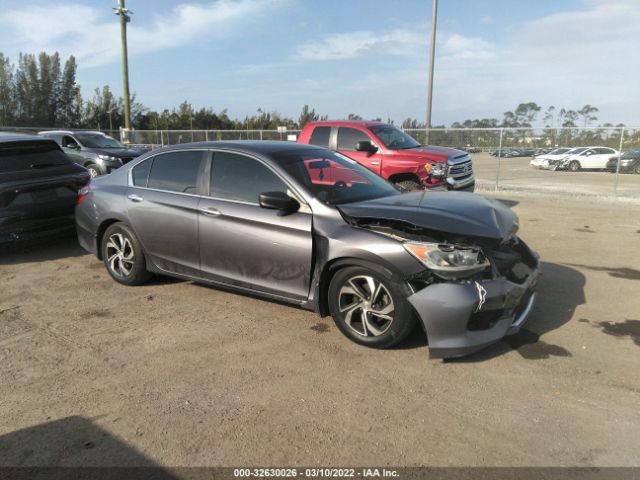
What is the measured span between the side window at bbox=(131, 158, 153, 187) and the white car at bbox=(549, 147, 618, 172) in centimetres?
1793

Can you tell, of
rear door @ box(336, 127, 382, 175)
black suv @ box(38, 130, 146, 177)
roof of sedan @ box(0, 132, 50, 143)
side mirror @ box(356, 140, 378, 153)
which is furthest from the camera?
black suv @ box(38, 130, 146, 177)

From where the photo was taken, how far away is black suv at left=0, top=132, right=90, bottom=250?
6621 mm

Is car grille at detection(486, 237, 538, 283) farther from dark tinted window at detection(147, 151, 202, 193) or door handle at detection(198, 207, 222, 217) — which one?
dark tinted window at detection(147, 151, 202, 193)

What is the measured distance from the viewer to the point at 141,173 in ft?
18.2

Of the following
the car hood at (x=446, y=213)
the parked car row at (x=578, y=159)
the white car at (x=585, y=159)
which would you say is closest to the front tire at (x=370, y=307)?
the car hood at (x=446, y=213)

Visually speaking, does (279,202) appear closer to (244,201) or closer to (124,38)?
(244,201)

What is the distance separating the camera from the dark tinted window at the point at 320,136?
9922mm

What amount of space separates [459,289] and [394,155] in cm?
618

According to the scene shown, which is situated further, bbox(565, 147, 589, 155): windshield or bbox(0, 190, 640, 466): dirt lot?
bbox(565, 147, 589, 155): windshield

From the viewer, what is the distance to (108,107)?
50.3 meters

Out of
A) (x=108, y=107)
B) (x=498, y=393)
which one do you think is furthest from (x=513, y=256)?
(x=108, y=107)

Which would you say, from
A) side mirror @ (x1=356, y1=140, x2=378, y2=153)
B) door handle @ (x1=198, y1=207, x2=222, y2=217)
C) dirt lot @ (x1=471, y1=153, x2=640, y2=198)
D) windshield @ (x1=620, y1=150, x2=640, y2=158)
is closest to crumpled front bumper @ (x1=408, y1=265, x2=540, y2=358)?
door handle @ (x1=198, y1=207, x2=222, y2=217)

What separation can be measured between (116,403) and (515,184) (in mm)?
16035

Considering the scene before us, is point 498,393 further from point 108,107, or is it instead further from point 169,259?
point 108,107
